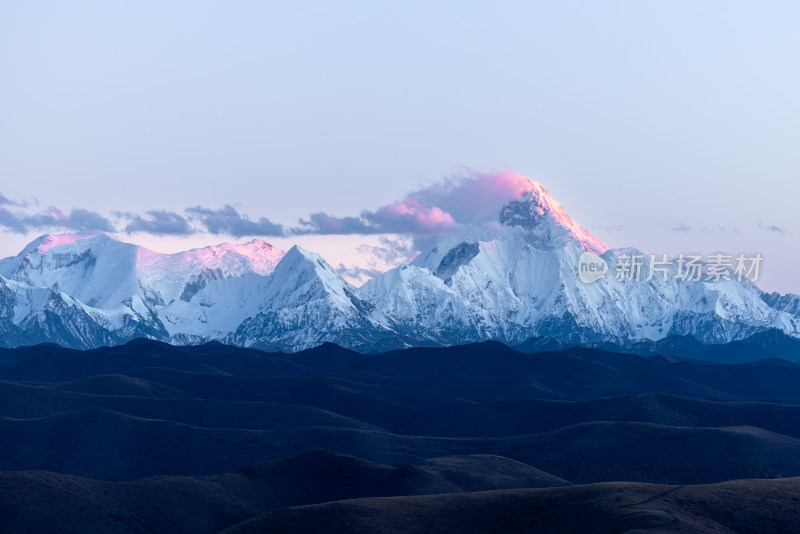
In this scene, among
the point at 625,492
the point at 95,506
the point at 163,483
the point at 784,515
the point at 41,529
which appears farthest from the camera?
the point at 163,483

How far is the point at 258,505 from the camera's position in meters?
196

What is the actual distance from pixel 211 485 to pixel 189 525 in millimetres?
15481

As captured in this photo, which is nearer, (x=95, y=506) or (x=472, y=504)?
(x=472, y=504)

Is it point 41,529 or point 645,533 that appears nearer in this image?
point 645,533

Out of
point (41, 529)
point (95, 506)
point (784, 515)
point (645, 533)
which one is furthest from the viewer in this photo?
point (95, 506)

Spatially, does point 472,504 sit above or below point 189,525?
above

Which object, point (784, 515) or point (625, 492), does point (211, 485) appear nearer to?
point (625, 492)

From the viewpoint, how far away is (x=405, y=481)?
200m

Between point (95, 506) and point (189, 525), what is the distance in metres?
15.0

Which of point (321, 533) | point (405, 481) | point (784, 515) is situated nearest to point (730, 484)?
point (784, 515)

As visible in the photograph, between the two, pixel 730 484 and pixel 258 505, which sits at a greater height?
pixel 730 484

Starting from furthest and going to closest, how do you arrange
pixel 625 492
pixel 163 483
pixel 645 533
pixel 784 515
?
1. pixel 163 483
2. pixel 625 492
3. pixel 784 515
4. pixel 645 533

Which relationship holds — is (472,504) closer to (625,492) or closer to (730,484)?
(625,492)

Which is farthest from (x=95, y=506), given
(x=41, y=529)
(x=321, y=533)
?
(x=321, y=533)
